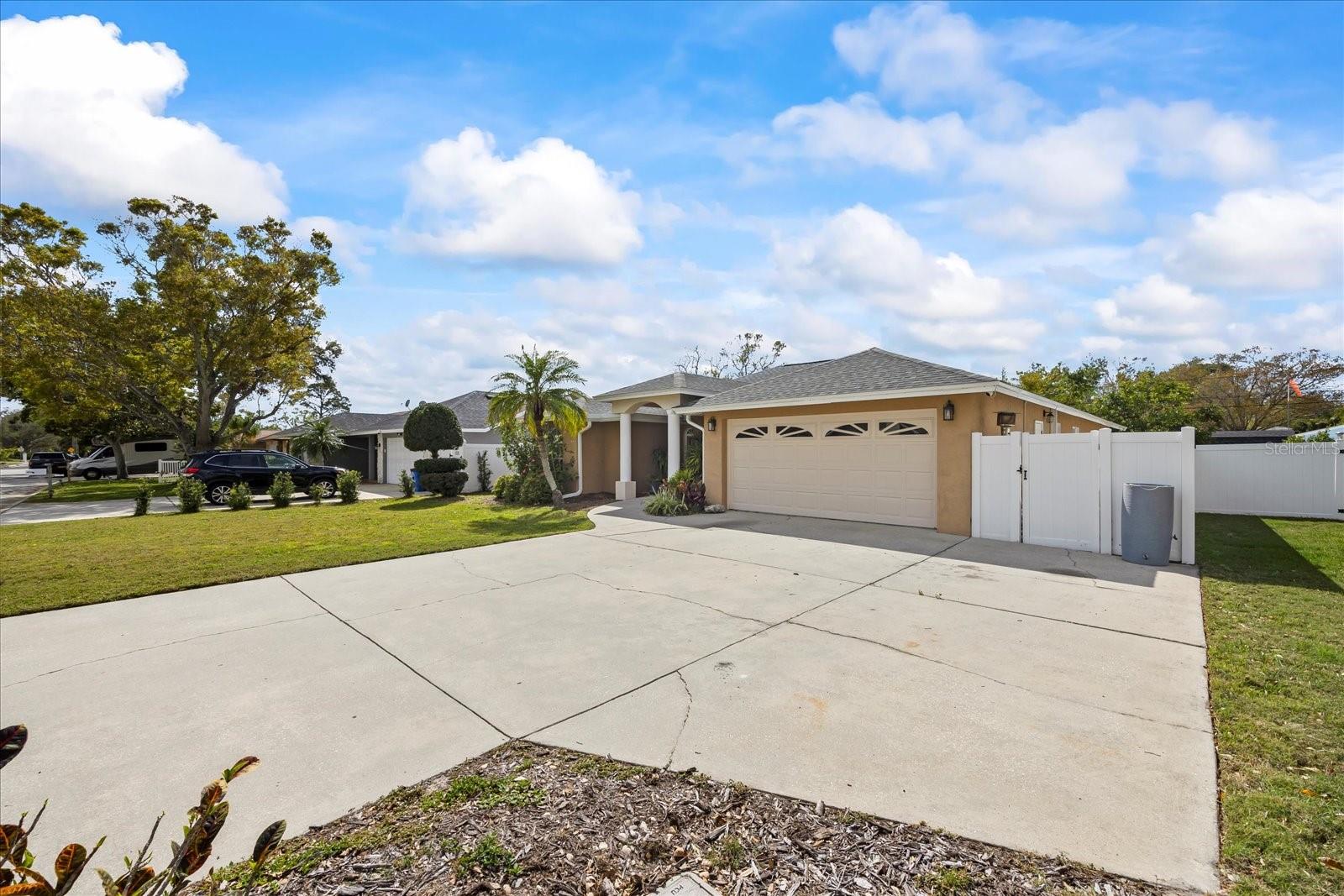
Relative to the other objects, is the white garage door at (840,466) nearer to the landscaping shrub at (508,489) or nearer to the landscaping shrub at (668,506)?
the landscaping shrub at (668,506)

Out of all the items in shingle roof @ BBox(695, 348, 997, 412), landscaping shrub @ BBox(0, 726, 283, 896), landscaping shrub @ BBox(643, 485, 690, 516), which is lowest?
landscaping shrub @ BBox(643, 485, 690, 516)

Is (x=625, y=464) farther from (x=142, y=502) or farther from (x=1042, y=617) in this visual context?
(x=1042, y=617)

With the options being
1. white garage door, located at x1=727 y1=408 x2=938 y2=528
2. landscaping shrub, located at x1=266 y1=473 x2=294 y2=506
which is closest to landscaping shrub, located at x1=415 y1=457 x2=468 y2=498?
landscaping shrub, located at x1=266 y1=473 x2=294 y2=506

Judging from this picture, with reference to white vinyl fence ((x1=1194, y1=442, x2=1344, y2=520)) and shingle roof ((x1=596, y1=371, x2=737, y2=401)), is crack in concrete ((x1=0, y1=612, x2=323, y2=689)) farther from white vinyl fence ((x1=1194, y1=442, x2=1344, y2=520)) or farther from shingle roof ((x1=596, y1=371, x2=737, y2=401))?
white vinyl fence ((x1=1194, y1=442, x2=1344, y2=520))

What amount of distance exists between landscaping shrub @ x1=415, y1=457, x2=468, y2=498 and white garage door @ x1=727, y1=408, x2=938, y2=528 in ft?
30.7

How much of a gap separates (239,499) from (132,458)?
24.4 metres

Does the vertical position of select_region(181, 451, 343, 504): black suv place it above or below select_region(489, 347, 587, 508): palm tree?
below

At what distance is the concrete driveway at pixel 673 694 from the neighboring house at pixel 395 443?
46.2 ft

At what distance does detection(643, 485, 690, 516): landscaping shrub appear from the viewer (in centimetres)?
1337

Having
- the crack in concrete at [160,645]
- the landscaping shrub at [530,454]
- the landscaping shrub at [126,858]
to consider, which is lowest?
the crack in concrete at [160,645]

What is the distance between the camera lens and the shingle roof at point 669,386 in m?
16.3

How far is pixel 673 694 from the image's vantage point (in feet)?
13.0

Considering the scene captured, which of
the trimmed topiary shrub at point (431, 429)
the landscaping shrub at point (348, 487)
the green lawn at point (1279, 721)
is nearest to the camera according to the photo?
the green lawn at point (1279, 721)

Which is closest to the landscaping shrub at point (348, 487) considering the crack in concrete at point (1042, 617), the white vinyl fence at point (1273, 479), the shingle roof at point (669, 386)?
the shingle roof at point (669, 386)
